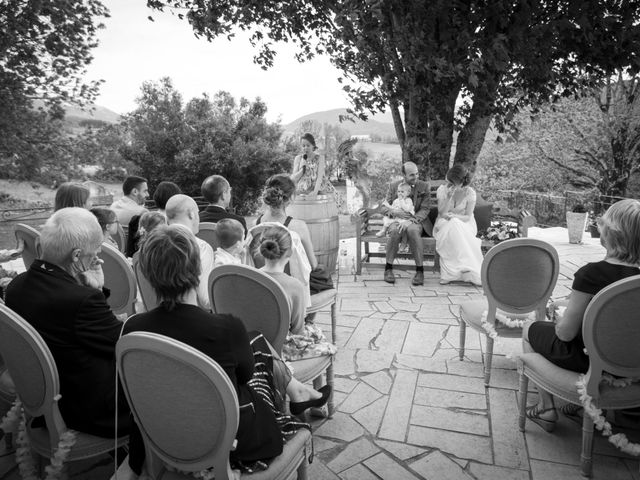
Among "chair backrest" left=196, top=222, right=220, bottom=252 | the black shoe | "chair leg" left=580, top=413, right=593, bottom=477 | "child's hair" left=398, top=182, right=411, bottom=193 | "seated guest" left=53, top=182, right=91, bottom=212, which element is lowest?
"chair leg" left=580, top=413, right=593, bottom=477

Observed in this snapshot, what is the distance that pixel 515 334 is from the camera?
116 inches

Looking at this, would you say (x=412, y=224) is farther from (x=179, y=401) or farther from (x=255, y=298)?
(x=179, y=401)

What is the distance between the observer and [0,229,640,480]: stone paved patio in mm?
2160

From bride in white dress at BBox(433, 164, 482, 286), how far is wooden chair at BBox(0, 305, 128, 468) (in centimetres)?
437

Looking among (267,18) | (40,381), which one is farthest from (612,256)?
(267,18)

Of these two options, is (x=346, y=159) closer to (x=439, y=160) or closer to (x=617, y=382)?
(x=439, y=160)

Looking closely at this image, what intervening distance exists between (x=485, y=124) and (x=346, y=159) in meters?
2.16

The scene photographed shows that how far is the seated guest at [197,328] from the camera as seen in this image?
56.6 inches

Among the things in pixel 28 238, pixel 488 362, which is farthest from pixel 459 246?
pixel 28 238

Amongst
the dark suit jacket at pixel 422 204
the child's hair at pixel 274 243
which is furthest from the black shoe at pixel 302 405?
the dark suit jacket at pixel 422 204

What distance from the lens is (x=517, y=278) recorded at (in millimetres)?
2793

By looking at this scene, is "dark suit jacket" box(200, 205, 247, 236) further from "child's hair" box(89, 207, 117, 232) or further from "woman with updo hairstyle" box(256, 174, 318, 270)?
"child's hair" box(89, 207, 117, 232)

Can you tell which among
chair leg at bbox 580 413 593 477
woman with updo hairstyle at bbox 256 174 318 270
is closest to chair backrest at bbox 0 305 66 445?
woman with updo hairstyle at bbox 256 174 318 270

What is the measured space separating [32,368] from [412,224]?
15.0 ft
